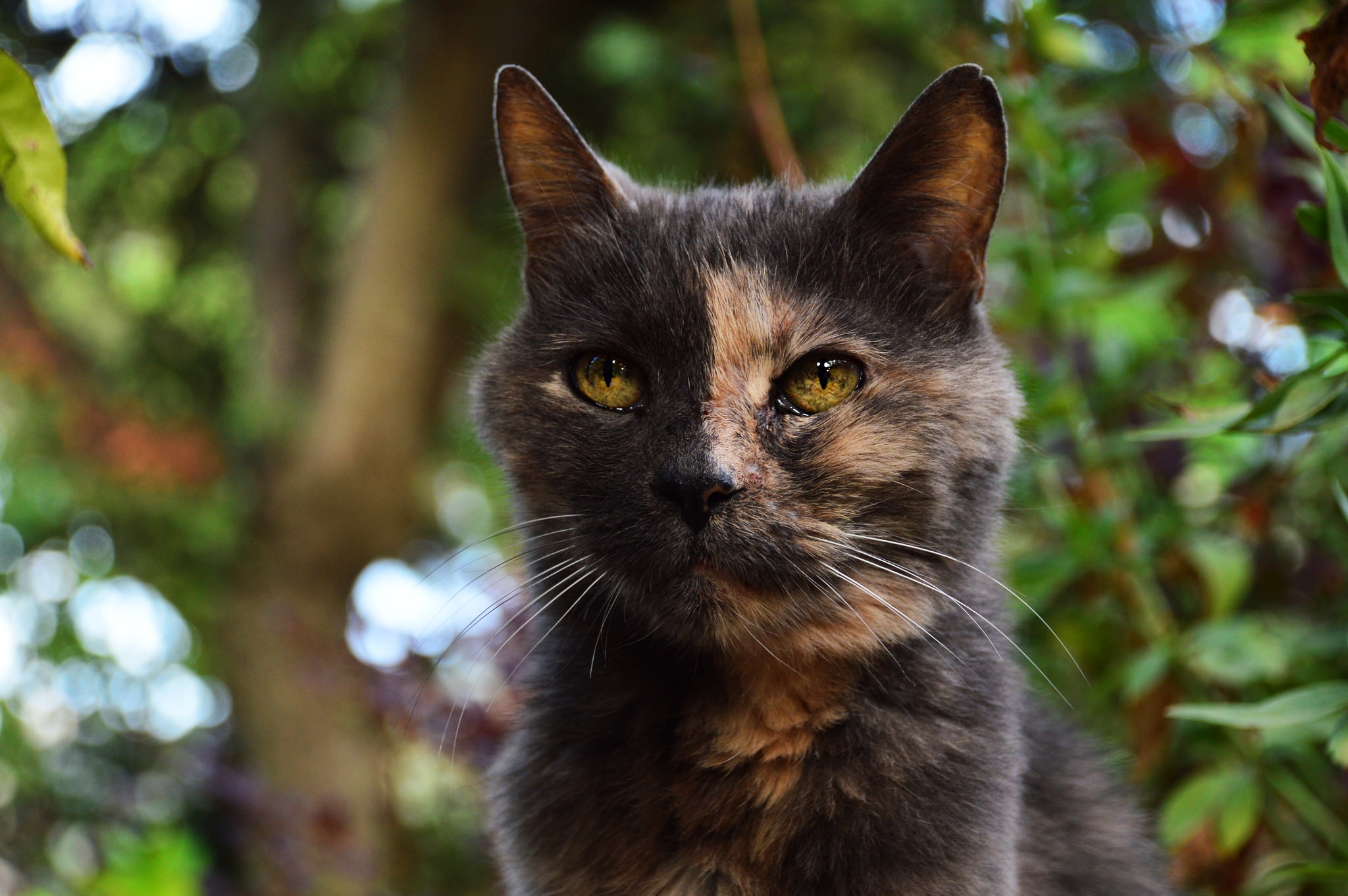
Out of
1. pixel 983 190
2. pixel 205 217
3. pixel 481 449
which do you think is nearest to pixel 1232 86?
pixel 983 190

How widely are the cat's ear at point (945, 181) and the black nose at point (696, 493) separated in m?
0.48

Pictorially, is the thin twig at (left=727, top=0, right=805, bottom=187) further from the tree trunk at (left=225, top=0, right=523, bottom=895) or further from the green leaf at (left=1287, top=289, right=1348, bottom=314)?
the tree trunk at (left=225, top=0, right=523, bottom=895)

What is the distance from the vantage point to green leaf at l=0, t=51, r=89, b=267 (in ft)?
3.83

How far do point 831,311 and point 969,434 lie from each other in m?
0.24

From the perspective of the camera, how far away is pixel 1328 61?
116cm

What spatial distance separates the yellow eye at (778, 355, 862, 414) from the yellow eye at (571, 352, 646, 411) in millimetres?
193

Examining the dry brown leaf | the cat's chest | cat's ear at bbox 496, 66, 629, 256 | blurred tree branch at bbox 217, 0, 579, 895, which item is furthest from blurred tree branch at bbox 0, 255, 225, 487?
the dry brown leaf

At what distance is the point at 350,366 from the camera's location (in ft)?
15.2

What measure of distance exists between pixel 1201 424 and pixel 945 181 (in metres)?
0.46

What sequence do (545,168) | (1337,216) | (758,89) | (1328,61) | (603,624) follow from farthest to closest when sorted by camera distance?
(758,89) → (545,168) → (603,624) → (1337,216) → (1328,61)

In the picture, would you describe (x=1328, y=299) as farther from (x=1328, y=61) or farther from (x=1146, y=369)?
(x=1146, y=369)

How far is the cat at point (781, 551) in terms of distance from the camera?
4.09 feet

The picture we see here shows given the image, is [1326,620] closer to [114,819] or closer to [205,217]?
[114,819]

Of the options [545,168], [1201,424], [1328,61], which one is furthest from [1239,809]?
[545,168]
